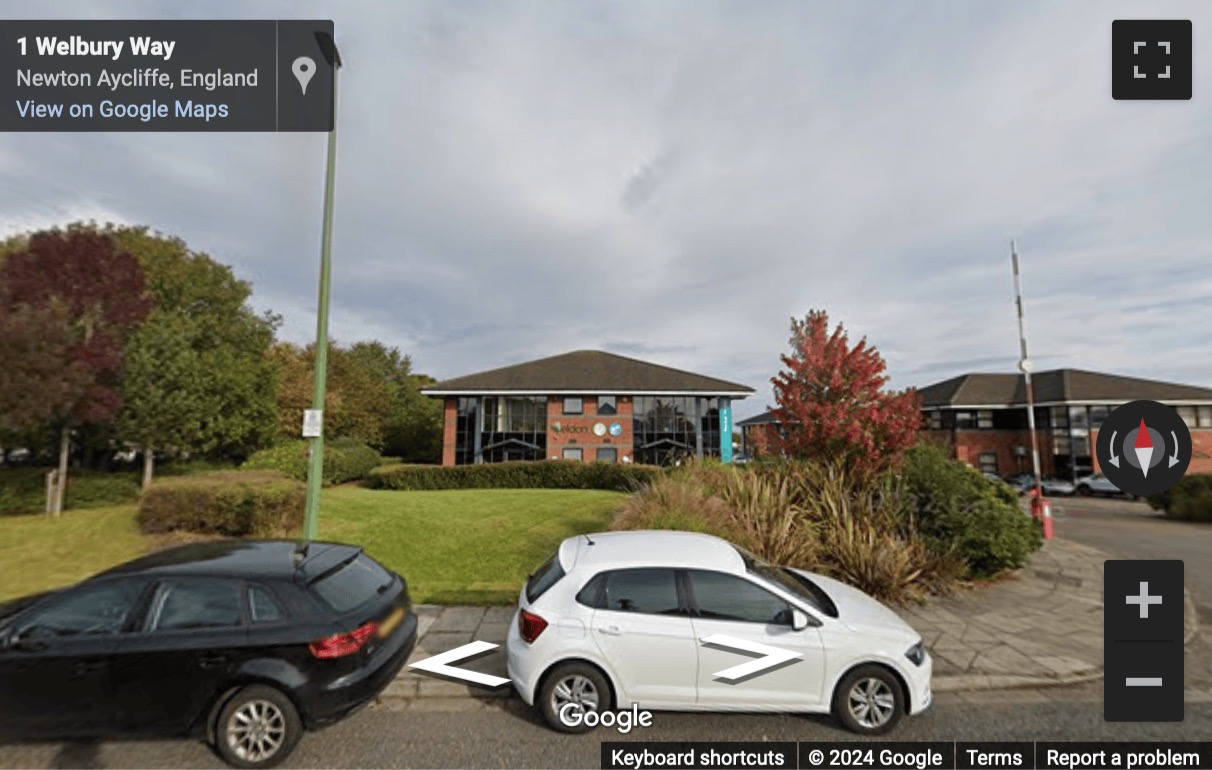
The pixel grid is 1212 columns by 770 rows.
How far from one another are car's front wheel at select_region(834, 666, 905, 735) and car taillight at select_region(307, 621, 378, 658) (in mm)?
3772

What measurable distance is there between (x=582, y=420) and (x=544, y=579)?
86.4 feet

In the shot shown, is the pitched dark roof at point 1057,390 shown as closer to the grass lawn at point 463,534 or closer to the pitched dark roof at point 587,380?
the pitched dark roof at point 587,380

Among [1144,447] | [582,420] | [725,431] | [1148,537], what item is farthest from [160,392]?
[1148,537]

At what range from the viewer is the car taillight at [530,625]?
389 cm

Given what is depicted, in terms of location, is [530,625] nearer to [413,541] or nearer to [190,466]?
[413,541]

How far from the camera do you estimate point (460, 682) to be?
4582mm

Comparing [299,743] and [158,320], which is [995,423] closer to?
[299,743]

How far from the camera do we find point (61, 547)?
917 cm

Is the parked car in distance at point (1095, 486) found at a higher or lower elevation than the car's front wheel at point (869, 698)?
lower

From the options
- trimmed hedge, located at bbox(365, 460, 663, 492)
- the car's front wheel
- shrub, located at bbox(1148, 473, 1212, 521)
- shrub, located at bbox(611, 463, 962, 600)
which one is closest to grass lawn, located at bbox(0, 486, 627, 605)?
shrub, located at bbox(611, 463, 962, 600)

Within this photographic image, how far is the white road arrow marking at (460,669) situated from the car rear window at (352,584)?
1.06 metres

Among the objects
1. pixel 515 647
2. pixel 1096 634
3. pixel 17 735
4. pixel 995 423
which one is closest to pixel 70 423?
pixel 17 735

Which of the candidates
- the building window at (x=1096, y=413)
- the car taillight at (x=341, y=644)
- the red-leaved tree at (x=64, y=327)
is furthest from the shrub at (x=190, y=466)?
the building window at (x=1096, y=413)

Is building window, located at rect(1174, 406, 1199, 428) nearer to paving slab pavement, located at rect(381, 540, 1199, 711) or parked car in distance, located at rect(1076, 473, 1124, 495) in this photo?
parked car in distance, located at rect(1076, 473, 1124, 495)
